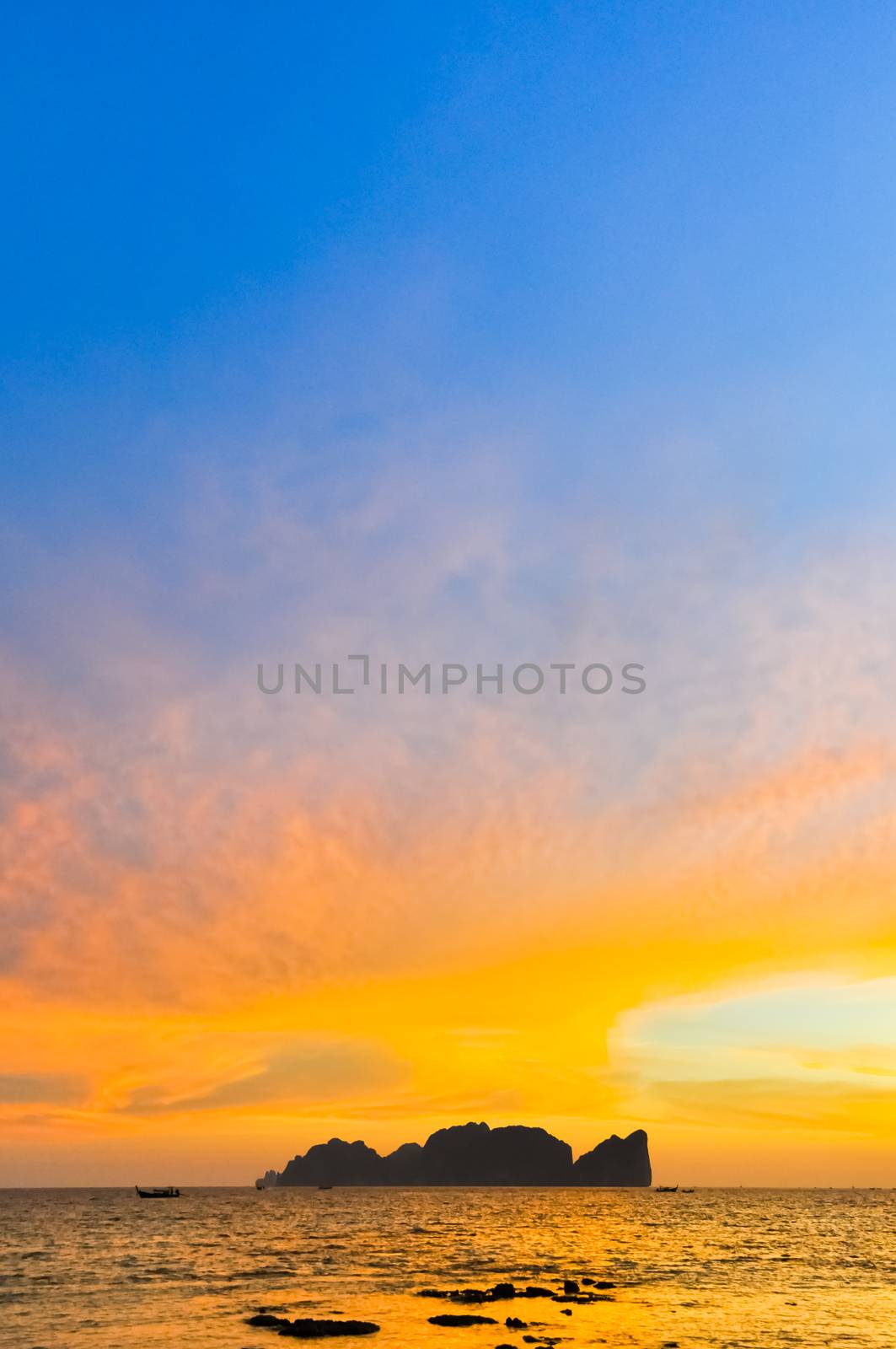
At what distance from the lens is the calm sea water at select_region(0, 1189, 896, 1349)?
162 feet

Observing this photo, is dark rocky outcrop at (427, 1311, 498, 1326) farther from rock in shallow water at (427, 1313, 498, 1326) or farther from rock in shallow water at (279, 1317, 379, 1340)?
rock in shallow water at (279, 1317, 379, 1340)

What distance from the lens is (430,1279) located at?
230 feet

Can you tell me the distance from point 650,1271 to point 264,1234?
2421 inches

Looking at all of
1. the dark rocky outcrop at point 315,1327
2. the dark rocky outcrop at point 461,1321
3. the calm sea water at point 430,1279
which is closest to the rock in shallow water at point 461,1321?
the dark rocky outcrop at point 461,1321

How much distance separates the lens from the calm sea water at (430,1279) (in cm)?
4938

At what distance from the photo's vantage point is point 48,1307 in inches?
2290

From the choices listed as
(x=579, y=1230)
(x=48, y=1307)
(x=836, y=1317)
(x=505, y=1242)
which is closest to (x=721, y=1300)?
(x=836, y=1317)

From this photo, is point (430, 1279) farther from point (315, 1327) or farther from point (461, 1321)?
point (315, 1327)

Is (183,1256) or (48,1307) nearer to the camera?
(48,1307)

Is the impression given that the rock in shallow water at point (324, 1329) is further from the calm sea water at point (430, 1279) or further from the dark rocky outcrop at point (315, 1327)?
the calm sea water at point (430, 1279)

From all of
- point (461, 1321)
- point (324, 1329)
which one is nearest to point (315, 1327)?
point (324, 1329)

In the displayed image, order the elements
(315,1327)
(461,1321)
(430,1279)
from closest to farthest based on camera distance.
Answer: (315,1327) < (461,1321) < (430,1279)

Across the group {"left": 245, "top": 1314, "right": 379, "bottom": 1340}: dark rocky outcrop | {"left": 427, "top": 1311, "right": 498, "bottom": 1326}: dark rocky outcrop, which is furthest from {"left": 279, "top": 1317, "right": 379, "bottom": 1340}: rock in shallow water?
{"left": 427, "top": 1311, "right": 498, "bottom": 1326}: dark rocky outcrop

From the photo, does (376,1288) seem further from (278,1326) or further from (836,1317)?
(836,1317)
